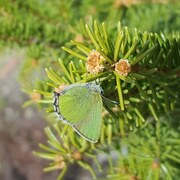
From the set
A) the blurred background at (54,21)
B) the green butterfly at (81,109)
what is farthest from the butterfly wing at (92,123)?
the blurred background at (54,21)

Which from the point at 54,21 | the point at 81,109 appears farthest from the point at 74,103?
the point at 54,21

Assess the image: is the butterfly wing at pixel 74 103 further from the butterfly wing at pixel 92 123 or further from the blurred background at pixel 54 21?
the blurred background at pixel 54 21

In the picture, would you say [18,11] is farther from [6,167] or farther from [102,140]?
[6,167]

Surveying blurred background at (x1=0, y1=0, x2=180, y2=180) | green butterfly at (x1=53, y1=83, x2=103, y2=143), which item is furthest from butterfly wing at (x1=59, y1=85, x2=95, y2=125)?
blurred background at (x1=0, y1=0, x2=180, y2=180)

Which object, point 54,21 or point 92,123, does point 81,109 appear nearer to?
point 92,123

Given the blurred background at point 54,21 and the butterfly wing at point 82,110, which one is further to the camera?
the blurred background at point 54,21

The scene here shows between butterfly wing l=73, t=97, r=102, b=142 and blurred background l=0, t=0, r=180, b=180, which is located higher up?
blurred background l=0, t=0, r=180, b=180

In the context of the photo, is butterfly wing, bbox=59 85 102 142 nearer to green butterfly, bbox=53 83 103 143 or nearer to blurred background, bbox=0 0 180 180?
green butterfly, bbox=53 83 103 143

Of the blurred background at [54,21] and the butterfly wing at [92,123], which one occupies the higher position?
the blurred background at [54,21]

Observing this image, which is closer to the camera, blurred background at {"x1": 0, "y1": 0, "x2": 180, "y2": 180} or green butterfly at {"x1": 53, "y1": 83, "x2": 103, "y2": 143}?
green butterfly at {"x1": 53, "y1": 83, "x2": 103, "y2": 143}
